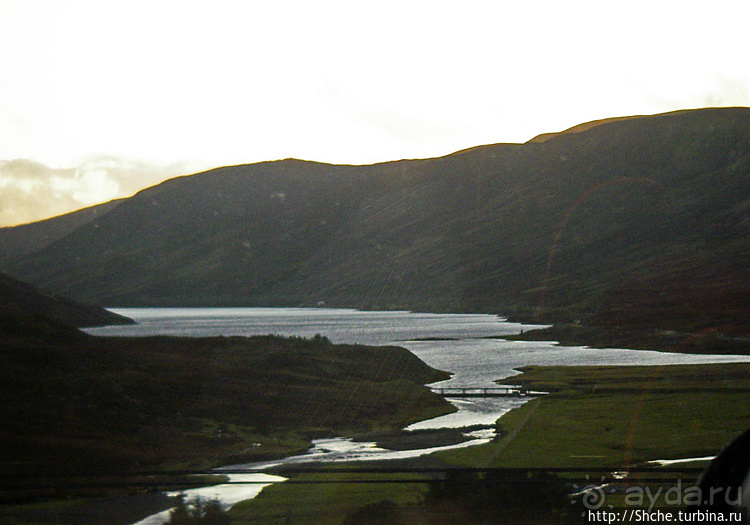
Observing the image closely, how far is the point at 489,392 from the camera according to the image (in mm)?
80625

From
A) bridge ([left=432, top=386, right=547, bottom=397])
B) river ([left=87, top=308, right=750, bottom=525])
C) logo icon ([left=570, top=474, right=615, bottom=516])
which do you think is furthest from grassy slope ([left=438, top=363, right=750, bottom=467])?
logo icon ([left=570, top=474, right=615, bottom=516])

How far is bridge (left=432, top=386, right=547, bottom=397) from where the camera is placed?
255ft

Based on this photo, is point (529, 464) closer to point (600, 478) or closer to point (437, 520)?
point (600, 478)

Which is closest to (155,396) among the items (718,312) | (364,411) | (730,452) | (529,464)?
(364,411)

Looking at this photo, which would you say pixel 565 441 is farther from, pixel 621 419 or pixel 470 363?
pixel 470 363

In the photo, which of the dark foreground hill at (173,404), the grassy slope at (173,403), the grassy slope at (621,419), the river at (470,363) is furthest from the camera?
the grassy slope at (173,403)

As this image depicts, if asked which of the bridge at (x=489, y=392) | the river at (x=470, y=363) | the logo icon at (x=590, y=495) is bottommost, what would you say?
the bridge at (x=489, y=392)

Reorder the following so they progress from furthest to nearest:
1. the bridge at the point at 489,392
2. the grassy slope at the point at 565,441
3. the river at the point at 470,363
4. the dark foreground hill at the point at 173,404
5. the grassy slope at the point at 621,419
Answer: the bridge at the point at 489,392 < the dark foreground hill at the point at 173,404 < the river at the point at 470,363 < the grassy slope at the point at 621,419 < the grassy slope at the point at 565,441

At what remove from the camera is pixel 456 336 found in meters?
184

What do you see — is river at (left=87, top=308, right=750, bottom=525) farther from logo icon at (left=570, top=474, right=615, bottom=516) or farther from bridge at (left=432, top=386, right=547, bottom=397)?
logo icon at (left=570, top=474, right=615, bottom=516)

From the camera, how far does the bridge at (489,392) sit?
7788 cm

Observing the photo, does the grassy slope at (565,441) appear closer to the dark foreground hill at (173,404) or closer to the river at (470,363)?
the river at (470,363)

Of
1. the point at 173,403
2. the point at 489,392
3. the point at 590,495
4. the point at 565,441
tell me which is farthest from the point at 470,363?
the point at 590,495

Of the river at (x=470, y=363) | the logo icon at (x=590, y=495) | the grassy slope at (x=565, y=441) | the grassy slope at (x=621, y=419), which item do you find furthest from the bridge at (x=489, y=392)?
the logo icon at (x=590, y=495)
